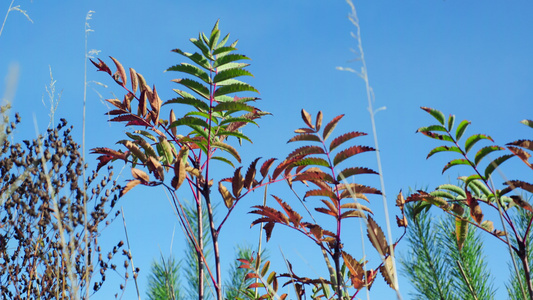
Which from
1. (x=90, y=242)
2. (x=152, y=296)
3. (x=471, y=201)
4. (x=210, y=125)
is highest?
(x=152, y=296)

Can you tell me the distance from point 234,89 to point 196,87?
0.12 metres

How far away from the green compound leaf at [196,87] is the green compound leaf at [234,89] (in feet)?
0.11

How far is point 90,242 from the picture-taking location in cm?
169

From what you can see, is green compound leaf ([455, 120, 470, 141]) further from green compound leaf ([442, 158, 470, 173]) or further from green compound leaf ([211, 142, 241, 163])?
green compound leaf ([211, 142, 241, 163])

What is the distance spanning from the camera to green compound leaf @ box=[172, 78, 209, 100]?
135 centimetres

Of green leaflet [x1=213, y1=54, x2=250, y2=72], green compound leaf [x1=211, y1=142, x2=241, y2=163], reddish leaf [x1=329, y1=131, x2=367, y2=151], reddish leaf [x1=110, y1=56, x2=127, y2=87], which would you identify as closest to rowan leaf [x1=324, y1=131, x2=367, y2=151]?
reddish leaf [x1=329, y1=131, x2=367, y2=151]

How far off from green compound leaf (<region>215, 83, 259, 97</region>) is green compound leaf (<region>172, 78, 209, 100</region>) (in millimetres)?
33

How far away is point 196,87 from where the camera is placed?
4.50ft

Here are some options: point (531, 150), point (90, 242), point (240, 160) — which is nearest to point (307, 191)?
point (240, 160)

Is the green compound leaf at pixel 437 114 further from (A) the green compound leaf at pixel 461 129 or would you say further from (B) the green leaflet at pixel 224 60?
(B) the green leaflet at pixel 224 60

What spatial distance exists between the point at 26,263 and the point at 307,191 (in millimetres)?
1291

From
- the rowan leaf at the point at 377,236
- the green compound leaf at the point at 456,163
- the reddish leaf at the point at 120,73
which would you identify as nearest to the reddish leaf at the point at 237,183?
the rowan leaf at the point at 377,236

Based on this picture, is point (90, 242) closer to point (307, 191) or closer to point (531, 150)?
point (307, 191)

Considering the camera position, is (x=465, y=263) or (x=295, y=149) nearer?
(x=295, y=149)
